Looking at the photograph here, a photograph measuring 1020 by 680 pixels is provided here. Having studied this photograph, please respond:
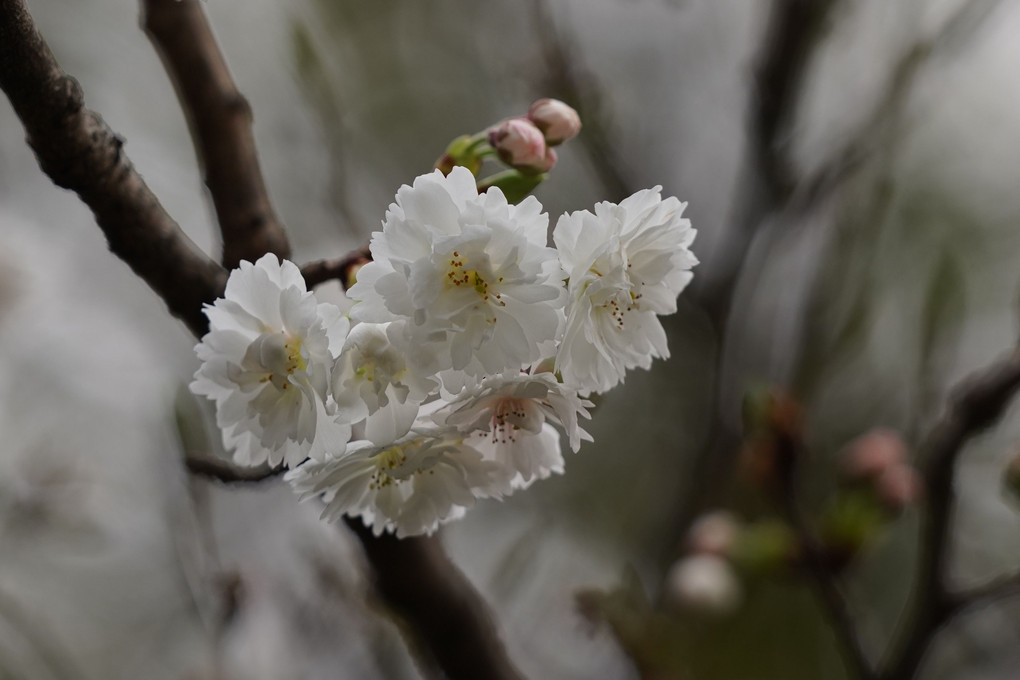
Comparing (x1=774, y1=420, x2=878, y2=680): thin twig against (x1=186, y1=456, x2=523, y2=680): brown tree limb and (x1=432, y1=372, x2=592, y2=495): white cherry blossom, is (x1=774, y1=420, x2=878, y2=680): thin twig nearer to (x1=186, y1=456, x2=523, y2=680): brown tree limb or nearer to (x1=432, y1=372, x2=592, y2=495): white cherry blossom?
(x1=186, y1=456, x2=523, y2=680): brown tree limb

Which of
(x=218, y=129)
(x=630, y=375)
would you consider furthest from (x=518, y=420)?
(x=630, y=375)

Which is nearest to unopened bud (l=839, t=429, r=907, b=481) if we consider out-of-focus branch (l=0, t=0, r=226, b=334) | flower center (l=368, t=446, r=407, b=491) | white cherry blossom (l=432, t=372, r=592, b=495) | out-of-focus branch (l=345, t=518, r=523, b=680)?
out-of-focus branch (l=345, t=518, r=523, b=680)

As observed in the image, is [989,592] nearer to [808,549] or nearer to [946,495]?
[946,495]

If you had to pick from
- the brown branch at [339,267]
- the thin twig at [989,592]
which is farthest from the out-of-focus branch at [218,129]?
the thin twig at [989,592]

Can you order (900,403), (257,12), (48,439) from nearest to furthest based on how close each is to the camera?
(48,439)
(257,12)
(900,403)

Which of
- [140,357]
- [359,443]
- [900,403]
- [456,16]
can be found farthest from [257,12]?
[900,403]

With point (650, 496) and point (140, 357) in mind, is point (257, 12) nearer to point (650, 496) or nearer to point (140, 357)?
point (140, 357)
